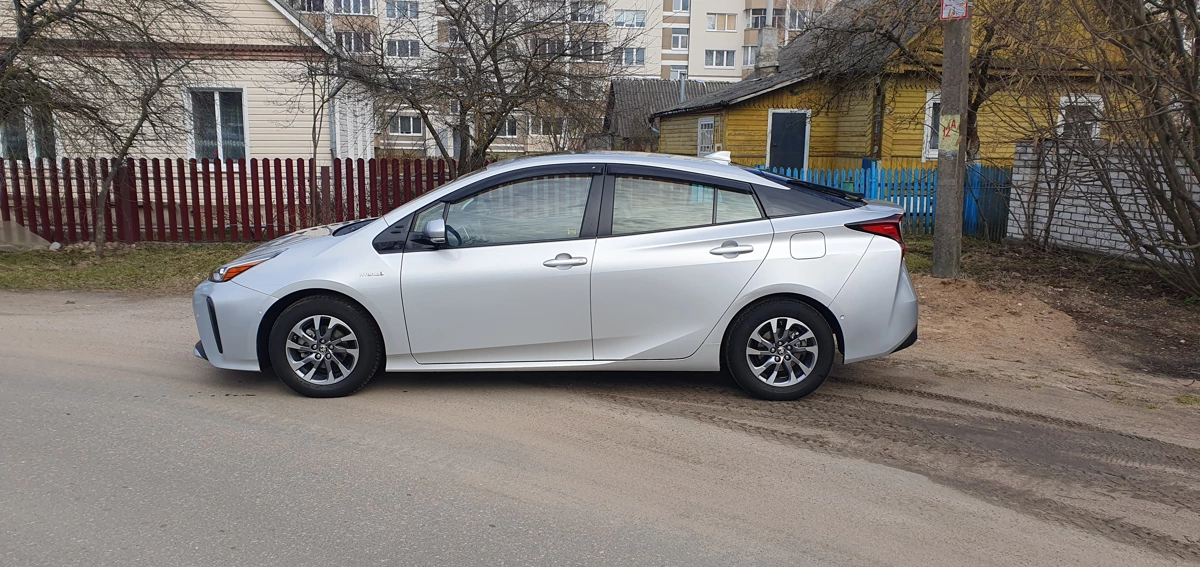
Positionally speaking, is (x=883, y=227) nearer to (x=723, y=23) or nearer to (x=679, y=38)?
(x=723, y=23)

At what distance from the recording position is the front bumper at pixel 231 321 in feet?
18.7

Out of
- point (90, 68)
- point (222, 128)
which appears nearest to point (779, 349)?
point (90, 68)

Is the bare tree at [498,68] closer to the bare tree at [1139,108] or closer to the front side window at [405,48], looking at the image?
the front side window at [405,48]

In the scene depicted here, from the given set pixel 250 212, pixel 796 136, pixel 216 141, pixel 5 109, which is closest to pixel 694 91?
pixel 796 136

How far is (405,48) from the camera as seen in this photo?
16.0 metres

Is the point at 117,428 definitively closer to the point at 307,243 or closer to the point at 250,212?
the point at 307,243

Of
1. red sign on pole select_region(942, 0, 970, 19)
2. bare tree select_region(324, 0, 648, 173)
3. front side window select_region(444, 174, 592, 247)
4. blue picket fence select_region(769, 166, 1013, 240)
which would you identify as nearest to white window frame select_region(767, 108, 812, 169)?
blue picket fence select_region(769, 166, 1013, 240)

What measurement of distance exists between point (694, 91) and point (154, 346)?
137 feet

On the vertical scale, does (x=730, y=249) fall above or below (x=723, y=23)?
below

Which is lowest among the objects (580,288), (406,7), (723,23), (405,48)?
(580,288)

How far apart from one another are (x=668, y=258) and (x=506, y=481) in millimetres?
1926

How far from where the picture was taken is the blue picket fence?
1550 cm

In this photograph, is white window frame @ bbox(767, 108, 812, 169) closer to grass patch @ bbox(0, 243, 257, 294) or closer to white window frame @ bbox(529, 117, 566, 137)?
white window frame @ bbox(529, 117, 566, 137)

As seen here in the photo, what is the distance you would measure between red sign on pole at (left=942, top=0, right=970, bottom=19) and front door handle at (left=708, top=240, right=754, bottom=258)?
5036mm
